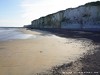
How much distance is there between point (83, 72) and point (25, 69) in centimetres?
206

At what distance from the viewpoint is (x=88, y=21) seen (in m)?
42.0

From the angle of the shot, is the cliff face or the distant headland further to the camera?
the cliff face

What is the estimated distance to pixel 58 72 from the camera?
6484 millimetres

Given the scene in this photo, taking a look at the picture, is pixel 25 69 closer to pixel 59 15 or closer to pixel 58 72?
pixel 58 72

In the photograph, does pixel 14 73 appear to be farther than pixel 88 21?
No

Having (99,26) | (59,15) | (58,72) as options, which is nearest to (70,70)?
(58,72)

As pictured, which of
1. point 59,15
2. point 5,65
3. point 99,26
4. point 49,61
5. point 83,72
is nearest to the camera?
point 83,72

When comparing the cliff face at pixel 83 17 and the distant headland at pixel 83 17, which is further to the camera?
the cliff face at pixel 83 17

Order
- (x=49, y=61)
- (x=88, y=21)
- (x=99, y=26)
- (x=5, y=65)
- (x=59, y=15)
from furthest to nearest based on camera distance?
1. (x=59, y=15)
2. (x=88, y=21)
3. (x=99, y=26)
4. (x=49, y=61)
5. (x=5, y=65)

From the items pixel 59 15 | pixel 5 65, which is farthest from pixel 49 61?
pixel 59 15

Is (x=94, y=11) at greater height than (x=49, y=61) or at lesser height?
greater

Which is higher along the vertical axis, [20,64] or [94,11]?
[94,11]

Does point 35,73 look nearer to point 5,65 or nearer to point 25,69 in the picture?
point 25,69

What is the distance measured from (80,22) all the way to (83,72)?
1549 inches
